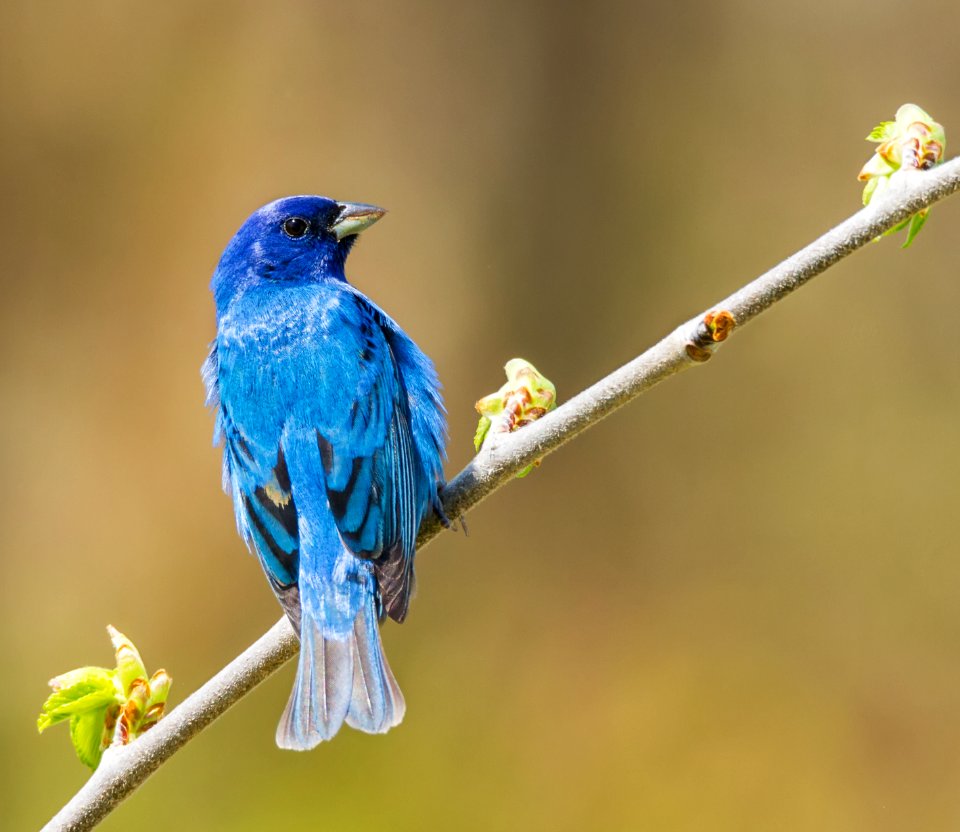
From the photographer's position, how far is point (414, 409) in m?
3.84

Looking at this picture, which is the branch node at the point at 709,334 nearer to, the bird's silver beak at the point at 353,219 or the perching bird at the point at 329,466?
the perching bird at the point at 329,466

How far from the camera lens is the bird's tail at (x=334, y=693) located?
297cm

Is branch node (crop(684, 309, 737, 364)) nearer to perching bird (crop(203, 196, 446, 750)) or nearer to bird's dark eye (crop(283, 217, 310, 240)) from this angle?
perching bird (crop(203, 196, 446, 750))

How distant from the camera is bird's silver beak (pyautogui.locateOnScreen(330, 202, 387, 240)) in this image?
14.5 feet

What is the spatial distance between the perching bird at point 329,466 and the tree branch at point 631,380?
0.42 metres

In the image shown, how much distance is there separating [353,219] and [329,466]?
4.22 feet

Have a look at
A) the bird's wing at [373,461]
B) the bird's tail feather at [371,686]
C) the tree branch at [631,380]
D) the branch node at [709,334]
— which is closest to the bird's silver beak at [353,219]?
the bird's wing at [373,461]

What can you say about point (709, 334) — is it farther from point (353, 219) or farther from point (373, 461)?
point (353, 219)

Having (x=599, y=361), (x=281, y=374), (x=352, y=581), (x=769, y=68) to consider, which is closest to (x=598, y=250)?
(x=599, y=361)

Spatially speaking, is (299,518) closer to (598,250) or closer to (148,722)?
(148,722)

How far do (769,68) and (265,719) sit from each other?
381cm

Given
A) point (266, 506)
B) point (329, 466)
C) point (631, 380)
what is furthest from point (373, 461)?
point (631, 380)

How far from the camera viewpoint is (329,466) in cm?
342

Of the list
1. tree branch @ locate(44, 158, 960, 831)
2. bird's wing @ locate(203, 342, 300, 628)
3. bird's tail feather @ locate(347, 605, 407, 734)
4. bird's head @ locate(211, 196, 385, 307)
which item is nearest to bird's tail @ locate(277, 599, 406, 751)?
bird's tail feather @ locate(347, 605, 407, 734)
